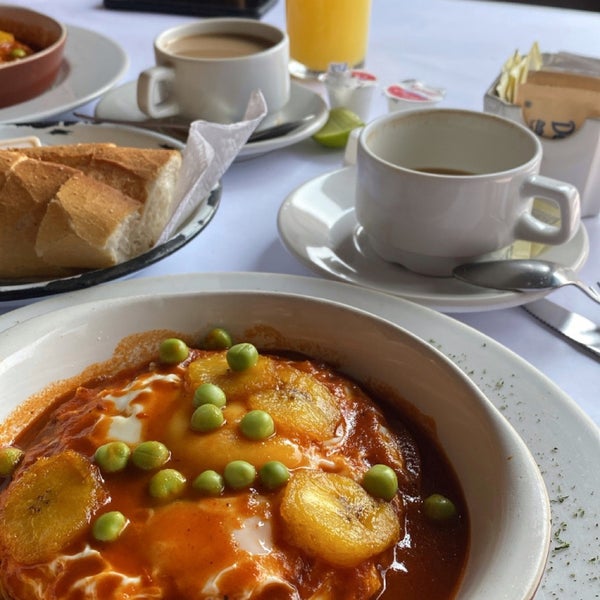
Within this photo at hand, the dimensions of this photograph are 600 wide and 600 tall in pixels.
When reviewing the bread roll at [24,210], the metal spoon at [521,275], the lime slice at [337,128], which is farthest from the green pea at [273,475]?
the lime slice at [337,128]

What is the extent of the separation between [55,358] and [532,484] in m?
0.75

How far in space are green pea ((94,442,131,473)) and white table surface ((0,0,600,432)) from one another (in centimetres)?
67

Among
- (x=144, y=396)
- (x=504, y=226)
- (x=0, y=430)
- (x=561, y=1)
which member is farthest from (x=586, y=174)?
(x=561, y=1)

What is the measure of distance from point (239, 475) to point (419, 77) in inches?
79.0

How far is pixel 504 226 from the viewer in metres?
1.49

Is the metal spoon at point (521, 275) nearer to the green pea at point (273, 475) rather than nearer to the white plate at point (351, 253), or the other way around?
the white plate at point (351, 253)

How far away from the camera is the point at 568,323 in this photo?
143cm

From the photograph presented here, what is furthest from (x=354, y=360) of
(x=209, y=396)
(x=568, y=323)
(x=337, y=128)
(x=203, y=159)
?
(x=337, y=128)

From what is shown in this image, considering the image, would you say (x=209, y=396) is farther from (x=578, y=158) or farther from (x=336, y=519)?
(x=578, y=158)

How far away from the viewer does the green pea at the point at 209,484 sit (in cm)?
92

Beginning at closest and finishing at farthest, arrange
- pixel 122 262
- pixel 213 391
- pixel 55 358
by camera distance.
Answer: pixel 213 391
pixel 55 358
pixel 122 262

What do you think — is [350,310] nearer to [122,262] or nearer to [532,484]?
[532,484]

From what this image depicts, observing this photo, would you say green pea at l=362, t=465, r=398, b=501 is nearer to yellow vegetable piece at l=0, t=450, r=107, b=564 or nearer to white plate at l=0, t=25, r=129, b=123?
yellow vegetable piece at l=0, t=450, r=107, b=564

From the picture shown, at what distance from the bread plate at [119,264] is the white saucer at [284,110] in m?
0.17
